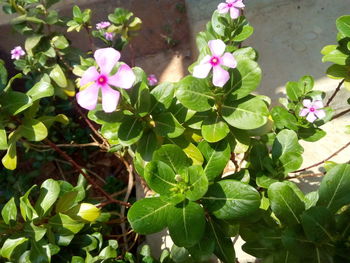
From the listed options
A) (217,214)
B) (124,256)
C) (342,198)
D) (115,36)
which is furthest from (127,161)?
(342,198)

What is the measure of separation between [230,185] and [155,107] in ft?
1.14

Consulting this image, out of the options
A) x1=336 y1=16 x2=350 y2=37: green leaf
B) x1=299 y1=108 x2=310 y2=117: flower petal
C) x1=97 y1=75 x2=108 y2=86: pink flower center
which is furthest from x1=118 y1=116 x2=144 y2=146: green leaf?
x1=336 y1=16 x2=350 y2=37: green leaf

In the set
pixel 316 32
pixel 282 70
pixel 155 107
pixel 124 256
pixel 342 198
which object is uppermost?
pixel 155 107

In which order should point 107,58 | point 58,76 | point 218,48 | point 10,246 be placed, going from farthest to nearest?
point 58,76
point 10,246
point 218,48
point 107,58

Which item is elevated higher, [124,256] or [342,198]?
[342,198]

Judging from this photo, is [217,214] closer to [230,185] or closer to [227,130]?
[230,185]

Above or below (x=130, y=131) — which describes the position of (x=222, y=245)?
below

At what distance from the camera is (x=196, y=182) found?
3.14 feet

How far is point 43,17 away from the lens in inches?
75.3

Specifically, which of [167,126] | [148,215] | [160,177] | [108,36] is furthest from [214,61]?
[108,36]

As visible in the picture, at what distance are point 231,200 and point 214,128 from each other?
23 cm

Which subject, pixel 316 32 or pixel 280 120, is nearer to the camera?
pixel 280 120

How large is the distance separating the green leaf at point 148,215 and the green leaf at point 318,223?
38 cm

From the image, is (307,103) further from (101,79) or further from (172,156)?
(101,79)
